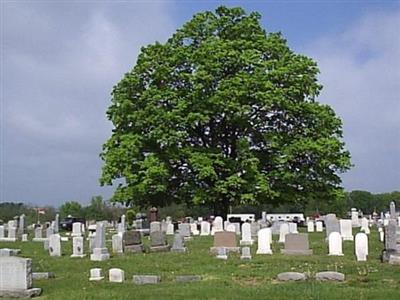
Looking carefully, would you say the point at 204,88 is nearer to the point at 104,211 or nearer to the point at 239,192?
the point at 239,192

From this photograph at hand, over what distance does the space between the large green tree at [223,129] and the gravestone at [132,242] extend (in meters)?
10.3

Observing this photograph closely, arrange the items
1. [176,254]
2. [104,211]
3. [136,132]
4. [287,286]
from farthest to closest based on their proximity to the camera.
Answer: [104,211]
[136,132]
[176,254]
[287,286]

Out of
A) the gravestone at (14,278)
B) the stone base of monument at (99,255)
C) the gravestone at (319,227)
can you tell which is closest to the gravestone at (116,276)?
the gravestone at (14,278)

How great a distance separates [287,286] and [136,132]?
2448 centimetres

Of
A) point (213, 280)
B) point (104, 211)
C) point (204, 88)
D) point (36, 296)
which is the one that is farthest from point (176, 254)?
point (104, 211)

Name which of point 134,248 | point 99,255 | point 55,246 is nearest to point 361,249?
point 99,255

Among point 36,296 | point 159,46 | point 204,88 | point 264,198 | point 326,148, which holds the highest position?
point 159,46

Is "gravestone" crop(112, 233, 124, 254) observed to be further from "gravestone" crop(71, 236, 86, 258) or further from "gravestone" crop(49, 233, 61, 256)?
"gravestone" crop(49, 233, 61, 256)

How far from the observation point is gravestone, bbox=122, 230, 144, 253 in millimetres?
21998

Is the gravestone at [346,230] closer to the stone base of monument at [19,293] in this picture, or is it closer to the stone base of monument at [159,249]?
the stone base of monument at [159,249]

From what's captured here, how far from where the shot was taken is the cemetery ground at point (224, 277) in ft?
37.8

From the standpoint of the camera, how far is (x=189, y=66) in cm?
3609

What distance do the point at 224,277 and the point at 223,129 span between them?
22.7m

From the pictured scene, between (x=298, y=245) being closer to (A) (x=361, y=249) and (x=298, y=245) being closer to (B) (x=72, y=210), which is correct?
(A) (x=361, y=249)
